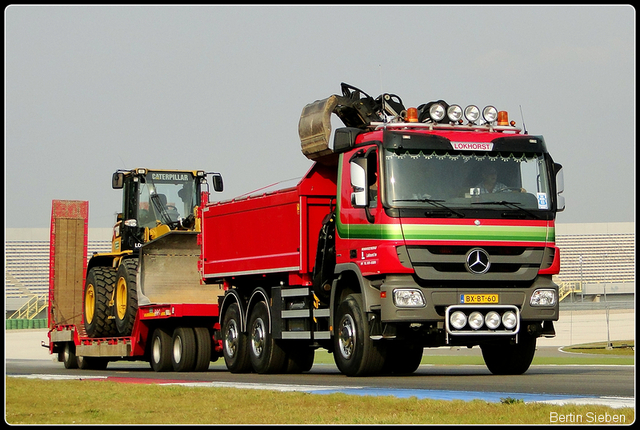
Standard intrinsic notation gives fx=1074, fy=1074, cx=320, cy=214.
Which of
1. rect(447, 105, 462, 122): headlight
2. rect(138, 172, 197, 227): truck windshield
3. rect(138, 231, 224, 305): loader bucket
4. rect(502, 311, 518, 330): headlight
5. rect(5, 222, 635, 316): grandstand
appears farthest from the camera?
rect(5, 222, 635, 316): grandstand

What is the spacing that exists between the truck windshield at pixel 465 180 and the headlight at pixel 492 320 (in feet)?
5.20

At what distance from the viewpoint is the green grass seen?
33.5 feet

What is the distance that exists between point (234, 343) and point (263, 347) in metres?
1.33

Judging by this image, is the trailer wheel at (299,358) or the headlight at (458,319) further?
the trailer wheel at (299,358)

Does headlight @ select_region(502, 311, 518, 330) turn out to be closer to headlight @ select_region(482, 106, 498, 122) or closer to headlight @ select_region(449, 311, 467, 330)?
headlight @ select_region(449, 311, 467, 330)

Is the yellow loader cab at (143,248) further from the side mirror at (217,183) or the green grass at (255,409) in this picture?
the green grass at (255,409)

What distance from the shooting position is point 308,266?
59.7 ft

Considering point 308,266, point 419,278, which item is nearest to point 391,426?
point 419,278

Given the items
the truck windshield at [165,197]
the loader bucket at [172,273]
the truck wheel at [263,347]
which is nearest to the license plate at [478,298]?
the truck wheel at [263,347]

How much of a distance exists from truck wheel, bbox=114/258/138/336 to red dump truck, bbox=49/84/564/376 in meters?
3.54

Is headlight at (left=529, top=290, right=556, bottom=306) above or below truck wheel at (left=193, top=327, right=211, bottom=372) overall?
above

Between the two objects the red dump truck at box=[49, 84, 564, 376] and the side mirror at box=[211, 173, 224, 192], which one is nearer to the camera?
the red dump truck at box=[49, 84, 564, 376]

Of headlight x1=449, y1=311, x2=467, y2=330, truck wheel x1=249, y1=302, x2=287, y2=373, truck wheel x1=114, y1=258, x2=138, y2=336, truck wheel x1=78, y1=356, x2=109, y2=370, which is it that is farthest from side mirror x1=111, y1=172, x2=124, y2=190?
headlight x1=449, y1=311, x2=467, y2=330

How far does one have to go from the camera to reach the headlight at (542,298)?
16.4 meters
